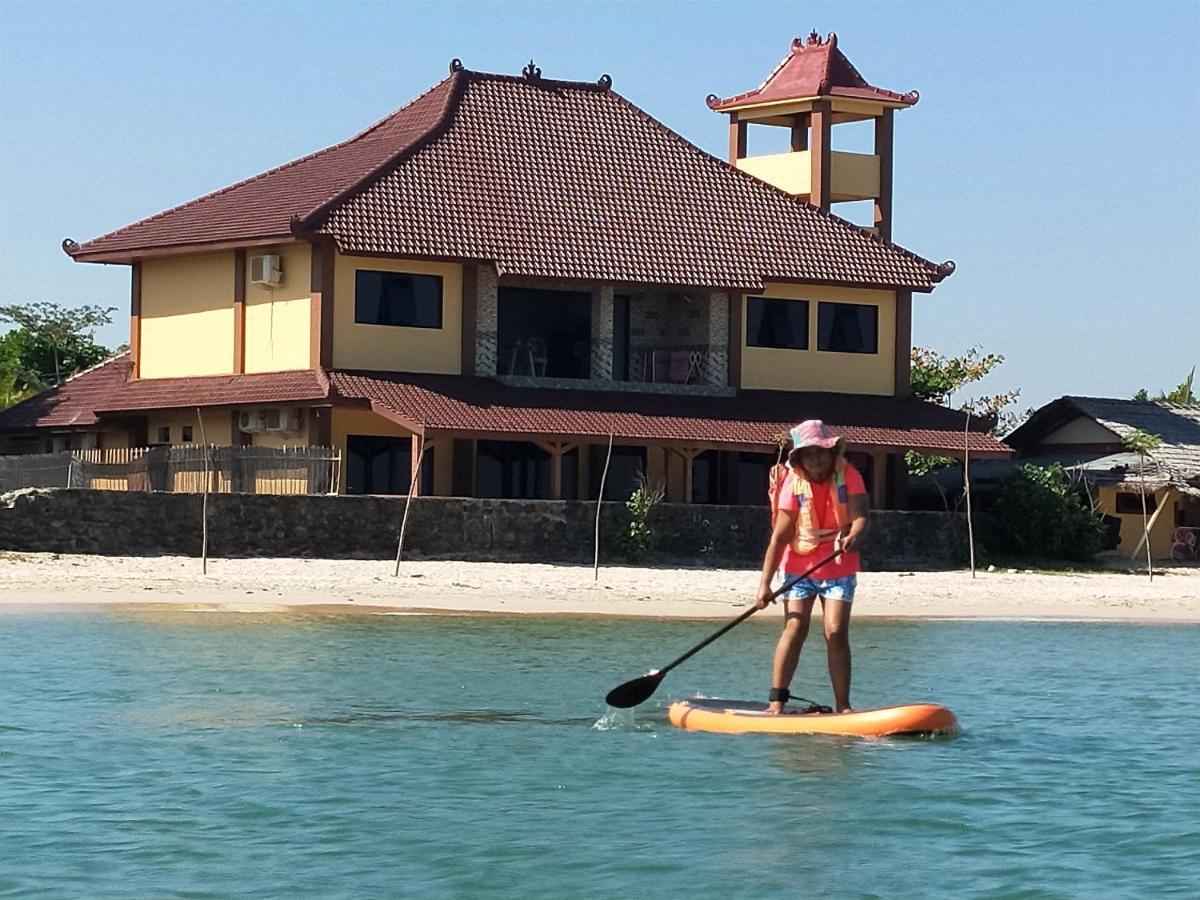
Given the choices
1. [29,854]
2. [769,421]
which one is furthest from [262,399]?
[29,854]

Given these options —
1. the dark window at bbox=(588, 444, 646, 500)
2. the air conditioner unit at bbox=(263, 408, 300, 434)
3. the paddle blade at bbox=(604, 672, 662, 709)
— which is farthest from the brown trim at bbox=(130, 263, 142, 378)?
the paddle blade at bbox=(604, 672, 662, 709)

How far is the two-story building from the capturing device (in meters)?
37.8

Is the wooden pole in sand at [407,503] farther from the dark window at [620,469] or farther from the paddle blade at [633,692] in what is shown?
the paddle blade at [633,692]

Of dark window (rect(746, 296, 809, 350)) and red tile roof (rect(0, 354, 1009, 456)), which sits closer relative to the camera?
red tile roof (rect(0, 354, 1009, 456))

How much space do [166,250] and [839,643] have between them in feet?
85.0

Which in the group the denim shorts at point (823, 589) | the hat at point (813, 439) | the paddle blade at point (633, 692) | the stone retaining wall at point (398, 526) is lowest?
the paddle blade at point (633, 692)

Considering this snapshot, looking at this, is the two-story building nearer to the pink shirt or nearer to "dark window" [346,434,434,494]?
"dark window" [346,434,434,494]

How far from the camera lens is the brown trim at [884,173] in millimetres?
44219

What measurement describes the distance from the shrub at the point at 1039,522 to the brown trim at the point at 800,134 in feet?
31.0

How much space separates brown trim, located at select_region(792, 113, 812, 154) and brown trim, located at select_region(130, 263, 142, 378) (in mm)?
13165

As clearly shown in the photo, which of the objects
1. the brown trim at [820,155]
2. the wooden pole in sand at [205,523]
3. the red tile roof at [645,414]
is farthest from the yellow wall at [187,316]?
the brown trim at [820,155]

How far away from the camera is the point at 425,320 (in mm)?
38750

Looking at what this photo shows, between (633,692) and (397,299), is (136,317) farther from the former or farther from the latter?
(633,692)

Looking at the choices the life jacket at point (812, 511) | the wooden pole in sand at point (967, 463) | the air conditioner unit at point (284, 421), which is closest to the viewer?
the life jacket at point (812, 511)
